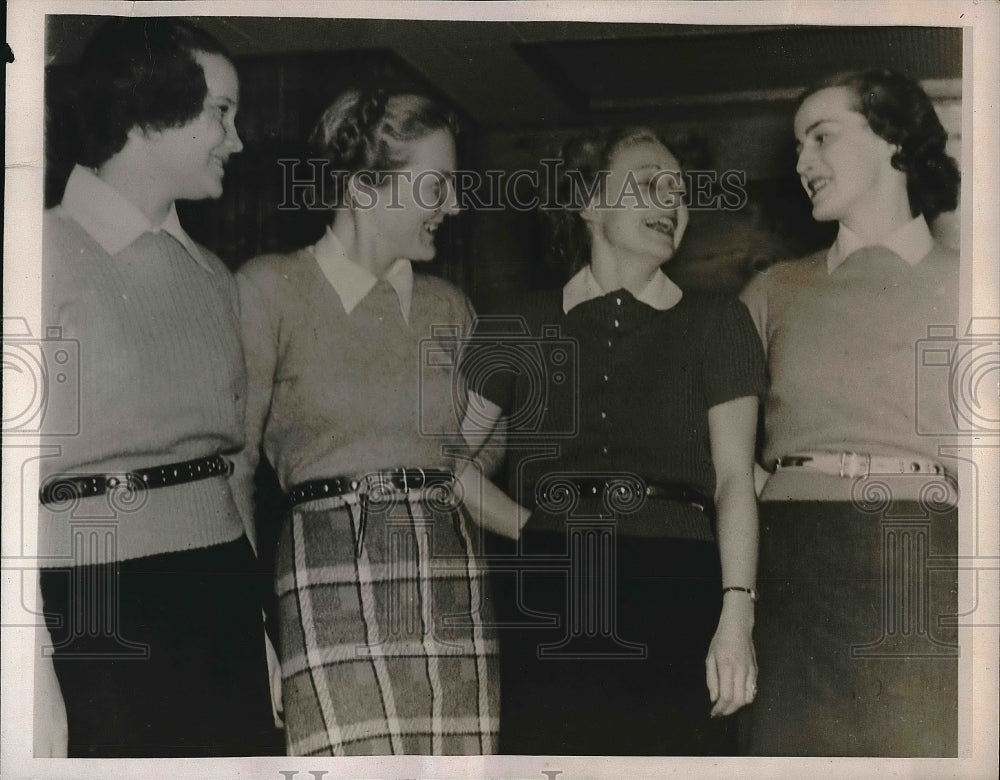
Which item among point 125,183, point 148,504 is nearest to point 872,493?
point 148,504

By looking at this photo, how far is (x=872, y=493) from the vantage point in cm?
145

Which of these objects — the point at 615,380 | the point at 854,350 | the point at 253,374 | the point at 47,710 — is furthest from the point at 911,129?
the point at 47,710

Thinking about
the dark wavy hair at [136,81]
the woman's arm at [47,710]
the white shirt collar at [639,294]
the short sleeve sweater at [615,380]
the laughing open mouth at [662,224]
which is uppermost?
the dark wavy hair at [136,81]

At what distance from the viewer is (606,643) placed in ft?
4.73

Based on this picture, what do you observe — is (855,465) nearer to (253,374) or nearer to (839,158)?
(839,158)

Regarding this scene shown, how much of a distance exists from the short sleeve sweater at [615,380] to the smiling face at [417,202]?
183mm

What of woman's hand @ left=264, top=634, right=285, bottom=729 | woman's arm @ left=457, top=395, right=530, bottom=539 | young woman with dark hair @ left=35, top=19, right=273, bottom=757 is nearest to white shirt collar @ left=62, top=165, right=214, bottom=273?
young woman with dark hair @ left=35, top=19, right=273, bottom=757

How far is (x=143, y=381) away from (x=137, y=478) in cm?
16

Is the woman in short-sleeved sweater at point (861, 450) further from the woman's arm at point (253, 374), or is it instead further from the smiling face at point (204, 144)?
the smiling face at point (204, 144)

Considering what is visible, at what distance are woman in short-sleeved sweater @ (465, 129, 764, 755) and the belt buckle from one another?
161 millimetres

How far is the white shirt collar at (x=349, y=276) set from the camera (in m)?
1.43

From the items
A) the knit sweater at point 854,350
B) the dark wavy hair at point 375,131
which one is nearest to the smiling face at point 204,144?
the dark wavy hair at point 375,131

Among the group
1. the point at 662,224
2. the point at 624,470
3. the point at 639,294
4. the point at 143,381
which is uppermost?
the point at 662,224

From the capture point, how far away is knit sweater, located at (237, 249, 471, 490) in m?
1.41
